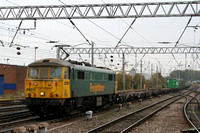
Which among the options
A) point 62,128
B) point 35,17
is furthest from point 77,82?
point 35,17

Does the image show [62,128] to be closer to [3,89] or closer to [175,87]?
[3,89]

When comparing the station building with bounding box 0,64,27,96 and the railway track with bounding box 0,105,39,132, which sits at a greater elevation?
the station building with bounding box 0,64,27,96

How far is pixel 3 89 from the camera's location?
173ft

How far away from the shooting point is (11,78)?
54375 mm

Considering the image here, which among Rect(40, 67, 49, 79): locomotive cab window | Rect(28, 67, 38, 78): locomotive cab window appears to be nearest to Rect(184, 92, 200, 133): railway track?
Rect(40, 67, 49, 79): locomotive cab window

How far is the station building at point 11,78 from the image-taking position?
52.9 m

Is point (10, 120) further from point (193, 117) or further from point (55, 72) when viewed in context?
point (193, 117)

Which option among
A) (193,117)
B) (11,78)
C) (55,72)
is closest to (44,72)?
(55,72)

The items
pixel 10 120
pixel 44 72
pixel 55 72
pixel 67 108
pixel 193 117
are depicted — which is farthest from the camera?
pixel 193 117

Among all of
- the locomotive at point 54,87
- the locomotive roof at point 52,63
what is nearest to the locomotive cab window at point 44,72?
the locomotive at point 54,87

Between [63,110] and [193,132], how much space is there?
23.9 feet

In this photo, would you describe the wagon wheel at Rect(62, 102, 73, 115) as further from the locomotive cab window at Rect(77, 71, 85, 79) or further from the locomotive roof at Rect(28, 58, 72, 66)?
the locomotive roof at Rect(28, 58, 72, 66)

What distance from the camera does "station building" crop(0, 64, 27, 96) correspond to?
174 feet

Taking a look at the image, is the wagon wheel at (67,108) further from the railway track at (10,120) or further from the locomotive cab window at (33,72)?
the locomotive cab window at (33,72)
